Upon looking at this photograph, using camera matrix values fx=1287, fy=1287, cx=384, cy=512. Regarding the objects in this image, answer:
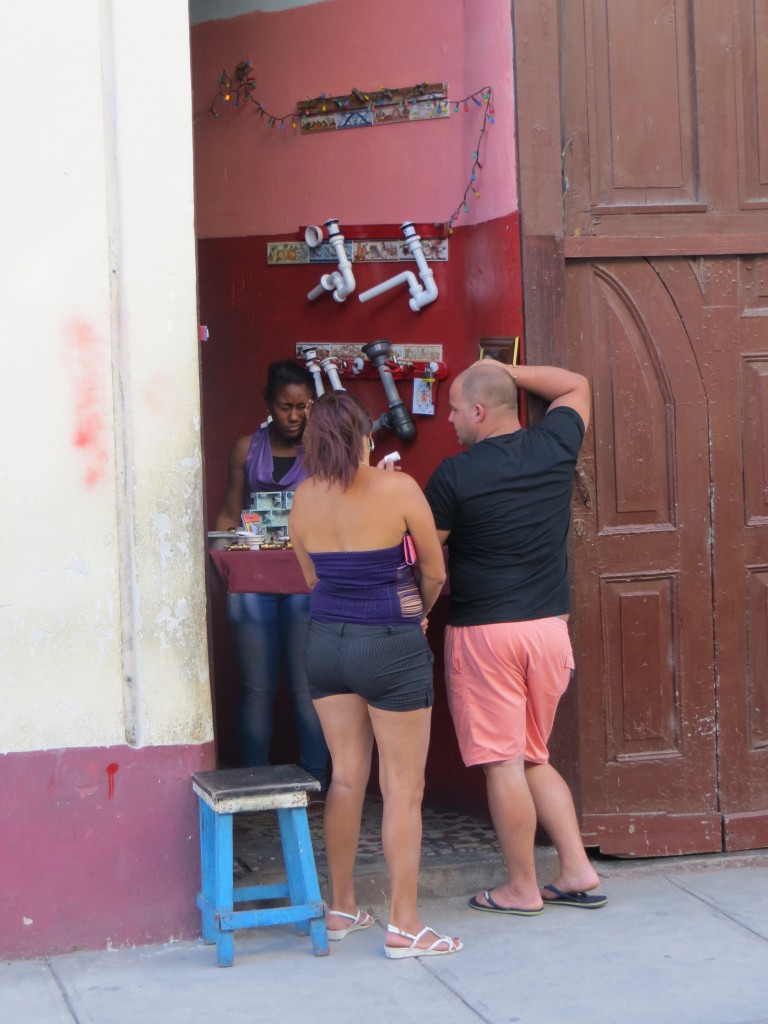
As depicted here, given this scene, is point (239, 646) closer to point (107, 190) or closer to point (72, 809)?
point (72, 809)

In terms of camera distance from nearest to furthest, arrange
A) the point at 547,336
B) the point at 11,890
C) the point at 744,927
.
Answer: the point at 11,890 < the point at 744,927 < the point at 547,336

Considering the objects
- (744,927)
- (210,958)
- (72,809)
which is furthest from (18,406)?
(744,927)

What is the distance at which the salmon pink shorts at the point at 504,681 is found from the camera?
4.45 metres

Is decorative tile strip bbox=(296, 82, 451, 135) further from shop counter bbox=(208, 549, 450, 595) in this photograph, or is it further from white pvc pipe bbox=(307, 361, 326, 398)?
shop counter bbox=(208, 549, 450, 595)

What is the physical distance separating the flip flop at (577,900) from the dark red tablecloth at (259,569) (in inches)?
58.9

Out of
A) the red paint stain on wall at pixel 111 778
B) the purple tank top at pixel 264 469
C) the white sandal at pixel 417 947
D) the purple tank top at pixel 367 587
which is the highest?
the purple tank top at pixel 264 469

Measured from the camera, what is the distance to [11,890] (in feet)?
13.6

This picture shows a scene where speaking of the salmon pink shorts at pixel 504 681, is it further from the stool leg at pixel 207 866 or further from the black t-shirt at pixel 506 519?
the stool leg at pixel 207 866

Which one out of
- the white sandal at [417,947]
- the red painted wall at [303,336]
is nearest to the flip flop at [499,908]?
the white sandal at [417,947]

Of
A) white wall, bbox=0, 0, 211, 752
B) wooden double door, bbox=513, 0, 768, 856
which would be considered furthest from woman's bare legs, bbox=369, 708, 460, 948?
wooden double door, bbox=513, 0, 768, 856

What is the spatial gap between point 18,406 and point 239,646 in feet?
5.34

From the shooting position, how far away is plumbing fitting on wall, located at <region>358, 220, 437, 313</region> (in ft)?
18.6

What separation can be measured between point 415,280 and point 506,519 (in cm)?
167

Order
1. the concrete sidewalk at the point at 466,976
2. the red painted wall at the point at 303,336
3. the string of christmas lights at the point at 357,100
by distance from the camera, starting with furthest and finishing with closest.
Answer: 1. the red painted wall at the point at 303,336
2. the string of christmas lights at the point at 357,100
3. the concrete sidewalk at the point at 466,976
